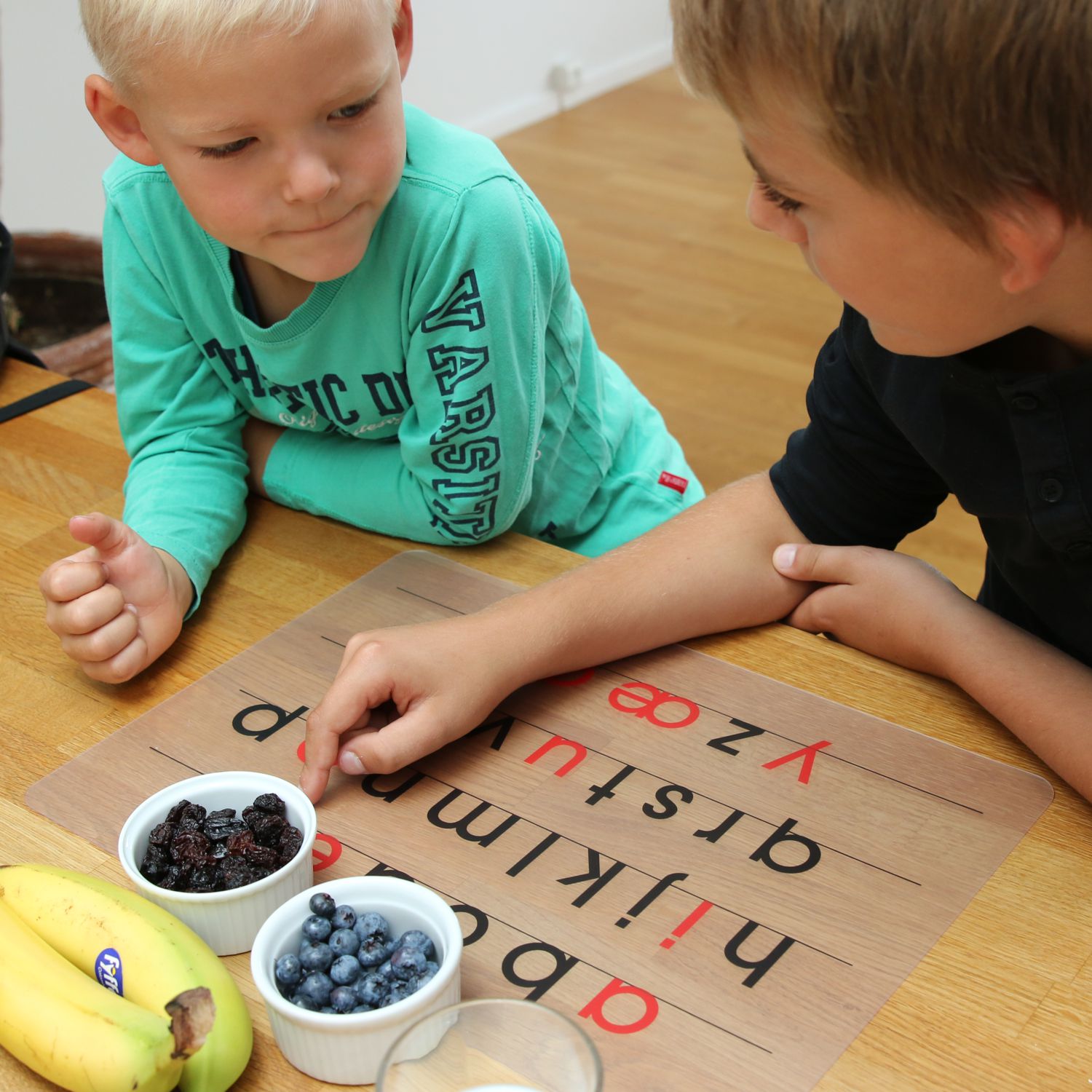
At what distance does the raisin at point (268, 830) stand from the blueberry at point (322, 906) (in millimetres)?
77

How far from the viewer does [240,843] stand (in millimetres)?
783

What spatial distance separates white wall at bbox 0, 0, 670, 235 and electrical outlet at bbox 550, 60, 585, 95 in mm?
Result: 21

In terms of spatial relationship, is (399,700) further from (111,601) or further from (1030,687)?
(1030,687)

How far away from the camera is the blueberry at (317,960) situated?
0.70 metres

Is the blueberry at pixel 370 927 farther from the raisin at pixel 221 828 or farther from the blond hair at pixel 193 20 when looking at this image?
the blond hair at pixel 193 20

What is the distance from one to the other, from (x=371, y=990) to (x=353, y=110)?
67 cm

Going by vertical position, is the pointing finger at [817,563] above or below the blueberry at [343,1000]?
below

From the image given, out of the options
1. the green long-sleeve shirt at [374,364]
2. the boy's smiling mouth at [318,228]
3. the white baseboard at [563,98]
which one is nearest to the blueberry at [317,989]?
the green long-sleeve shirt at [374,364]

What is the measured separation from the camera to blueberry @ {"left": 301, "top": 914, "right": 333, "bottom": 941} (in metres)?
0.71

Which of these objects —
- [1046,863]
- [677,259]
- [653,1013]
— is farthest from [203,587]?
[677,259]

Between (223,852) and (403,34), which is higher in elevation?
(403,34)

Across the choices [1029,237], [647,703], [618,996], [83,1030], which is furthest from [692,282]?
[83,1030]

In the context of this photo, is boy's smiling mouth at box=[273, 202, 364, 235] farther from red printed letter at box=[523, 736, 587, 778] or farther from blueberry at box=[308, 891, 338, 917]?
blueberry at box=[308, 891, 338, 917]

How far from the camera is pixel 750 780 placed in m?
0.89
